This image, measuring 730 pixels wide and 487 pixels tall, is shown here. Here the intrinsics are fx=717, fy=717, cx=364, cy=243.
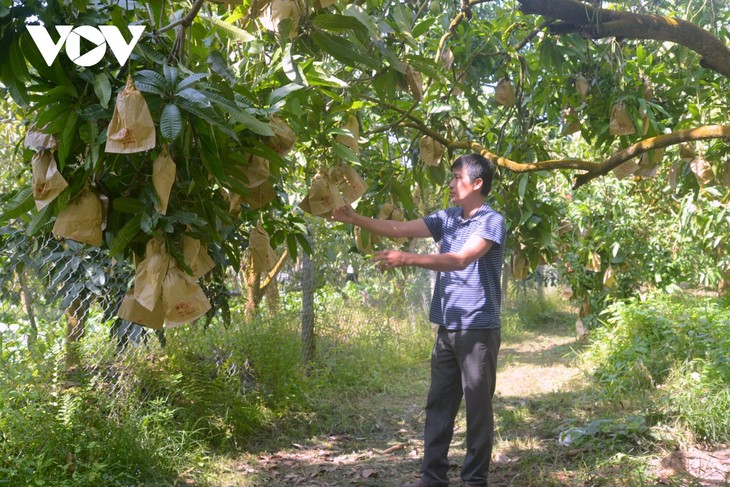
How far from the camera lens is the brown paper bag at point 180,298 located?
5.43 ft

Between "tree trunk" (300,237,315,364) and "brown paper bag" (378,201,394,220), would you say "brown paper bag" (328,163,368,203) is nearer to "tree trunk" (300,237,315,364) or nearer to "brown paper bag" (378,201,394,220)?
"brown paper bag" (378,201,394,220)

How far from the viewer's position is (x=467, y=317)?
9.98 feet

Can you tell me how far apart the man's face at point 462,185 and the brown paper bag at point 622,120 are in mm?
870

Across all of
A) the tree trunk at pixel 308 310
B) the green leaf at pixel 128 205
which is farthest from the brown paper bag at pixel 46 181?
the tree trunk at pixel 308 310

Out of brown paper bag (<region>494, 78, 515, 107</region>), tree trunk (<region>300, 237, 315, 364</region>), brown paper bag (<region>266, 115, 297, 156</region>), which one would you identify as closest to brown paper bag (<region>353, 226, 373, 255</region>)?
brown paper bag (<region>494, 78, 515, 107</region>)

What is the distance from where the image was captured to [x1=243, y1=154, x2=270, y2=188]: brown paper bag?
194 centimetres

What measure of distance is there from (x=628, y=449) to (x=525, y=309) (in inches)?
303

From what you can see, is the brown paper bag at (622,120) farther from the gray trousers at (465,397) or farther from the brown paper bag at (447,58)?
the gray trousers at (465,397)

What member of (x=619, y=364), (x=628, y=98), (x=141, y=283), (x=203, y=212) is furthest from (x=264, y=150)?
(x=619, y=364)

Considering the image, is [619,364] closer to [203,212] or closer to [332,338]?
[332,338]

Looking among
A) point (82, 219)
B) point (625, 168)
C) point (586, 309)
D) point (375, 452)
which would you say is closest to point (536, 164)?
point (625, 168)

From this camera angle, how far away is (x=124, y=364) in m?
3.91

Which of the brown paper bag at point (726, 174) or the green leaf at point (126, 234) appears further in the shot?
the brown paper bag at point (726, 174)

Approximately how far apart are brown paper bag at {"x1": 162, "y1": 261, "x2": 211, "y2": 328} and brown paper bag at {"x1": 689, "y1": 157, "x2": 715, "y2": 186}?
9.53ft
